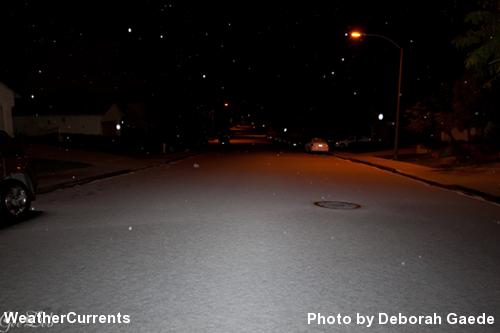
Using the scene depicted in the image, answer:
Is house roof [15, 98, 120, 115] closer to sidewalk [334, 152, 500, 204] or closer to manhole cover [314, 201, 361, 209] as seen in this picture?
sidewalk [334, 152, 500, 204]

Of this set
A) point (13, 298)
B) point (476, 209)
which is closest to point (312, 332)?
point (13, 298)

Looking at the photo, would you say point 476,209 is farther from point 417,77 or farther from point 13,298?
point 417,77

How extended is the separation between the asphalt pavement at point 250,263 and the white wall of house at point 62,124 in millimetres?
47209

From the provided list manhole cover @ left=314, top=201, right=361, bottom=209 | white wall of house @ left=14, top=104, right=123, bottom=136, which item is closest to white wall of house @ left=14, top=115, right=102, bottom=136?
white wall of house @ left=14, top=104, right=123, bottom=136

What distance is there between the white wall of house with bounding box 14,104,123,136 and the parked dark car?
49047 millimetres

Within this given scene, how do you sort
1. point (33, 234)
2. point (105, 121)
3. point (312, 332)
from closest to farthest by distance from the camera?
1. point (312, 332)
2. point (33, 234)
3. point (105, 121)

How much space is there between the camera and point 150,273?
5703mm

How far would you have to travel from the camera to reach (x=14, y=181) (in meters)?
9.28

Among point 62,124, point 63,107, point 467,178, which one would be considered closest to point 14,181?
point 467,178

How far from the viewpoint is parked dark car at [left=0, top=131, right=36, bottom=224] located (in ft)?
29.2

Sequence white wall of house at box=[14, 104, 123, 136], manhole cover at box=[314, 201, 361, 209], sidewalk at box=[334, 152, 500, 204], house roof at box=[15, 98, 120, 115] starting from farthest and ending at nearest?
house roof at box=[15, 98, 120, 115] < white wall of house at box=[14, 104, 123, 136] < sidewalk at box=[334, 152, 500, 204] < manhole cover at box=[314, 201, 361, 209]

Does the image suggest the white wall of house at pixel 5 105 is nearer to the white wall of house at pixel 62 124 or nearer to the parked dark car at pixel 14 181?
the parked dark car at pixel 14 181

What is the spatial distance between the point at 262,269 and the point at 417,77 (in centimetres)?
3389

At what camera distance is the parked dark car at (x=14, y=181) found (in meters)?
8.91
